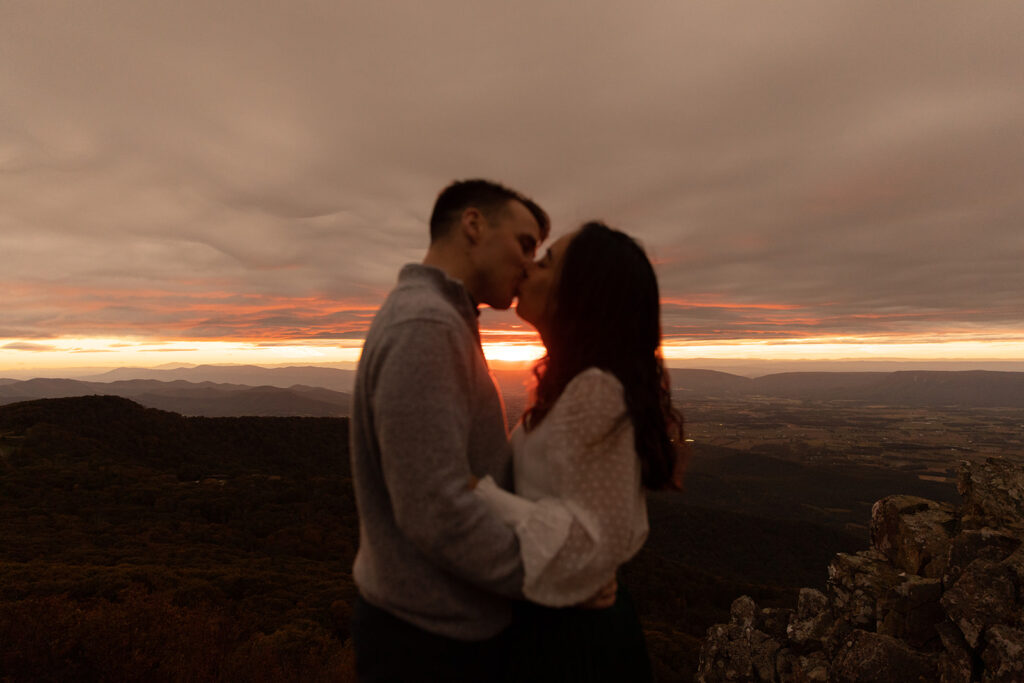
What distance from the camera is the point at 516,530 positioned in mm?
1921

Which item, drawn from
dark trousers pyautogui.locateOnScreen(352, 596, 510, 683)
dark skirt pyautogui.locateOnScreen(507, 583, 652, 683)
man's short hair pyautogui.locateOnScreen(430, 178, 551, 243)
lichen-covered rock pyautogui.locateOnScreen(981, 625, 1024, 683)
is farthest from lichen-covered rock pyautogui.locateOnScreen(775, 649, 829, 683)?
man's short hair pyautogui.locateOnScreen(430, 178, 551, 243)

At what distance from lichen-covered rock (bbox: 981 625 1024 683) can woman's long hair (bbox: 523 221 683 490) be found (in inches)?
321

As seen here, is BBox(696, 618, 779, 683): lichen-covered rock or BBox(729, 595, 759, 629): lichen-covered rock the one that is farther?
BBox(729, 595, 759, 629): lichen-covered rock

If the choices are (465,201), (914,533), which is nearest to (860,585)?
(914,533)

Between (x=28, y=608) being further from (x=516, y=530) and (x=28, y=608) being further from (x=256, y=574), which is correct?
(x=516, y=530)

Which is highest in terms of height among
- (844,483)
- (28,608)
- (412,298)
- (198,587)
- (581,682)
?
(412,298)

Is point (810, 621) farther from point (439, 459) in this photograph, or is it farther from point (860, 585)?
point (439, 459)

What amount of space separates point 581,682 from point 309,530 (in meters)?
31.5

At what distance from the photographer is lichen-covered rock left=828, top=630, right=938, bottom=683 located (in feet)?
24.9

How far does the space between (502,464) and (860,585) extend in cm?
1064

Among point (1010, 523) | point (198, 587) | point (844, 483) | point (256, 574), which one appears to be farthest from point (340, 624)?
point (844, 483)

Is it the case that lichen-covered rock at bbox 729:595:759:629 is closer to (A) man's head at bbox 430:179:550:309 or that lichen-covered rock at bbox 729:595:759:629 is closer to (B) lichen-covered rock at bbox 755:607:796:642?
(B) lichen-covered rock at bbox 755:607:796:642

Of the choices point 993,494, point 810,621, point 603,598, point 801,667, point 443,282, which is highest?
point 443,282

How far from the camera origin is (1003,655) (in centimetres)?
670
